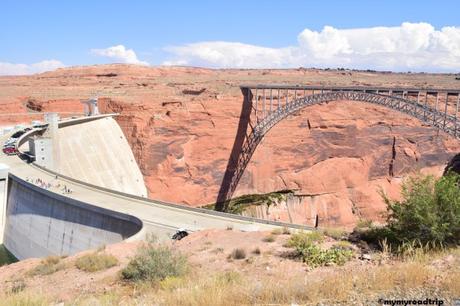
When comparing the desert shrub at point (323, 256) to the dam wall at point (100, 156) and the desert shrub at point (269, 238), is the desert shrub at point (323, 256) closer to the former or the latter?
the desert shrub at point (269, 238)

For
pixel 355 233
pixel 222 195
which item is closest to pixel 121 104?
pixel 222 195

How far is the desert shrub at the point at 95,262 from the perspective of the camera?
46.1 feet

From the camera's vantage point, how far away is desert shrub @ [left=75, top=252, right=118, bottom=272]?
1405cm

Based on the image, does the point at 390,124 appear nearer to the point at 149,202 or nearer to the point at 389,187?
the point at 389,187

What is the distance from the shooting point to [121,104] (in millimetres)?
48719

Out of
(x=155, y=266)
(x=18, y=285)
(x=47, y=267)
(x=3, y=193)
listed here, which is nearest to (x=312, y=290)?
(x=155, y=266)

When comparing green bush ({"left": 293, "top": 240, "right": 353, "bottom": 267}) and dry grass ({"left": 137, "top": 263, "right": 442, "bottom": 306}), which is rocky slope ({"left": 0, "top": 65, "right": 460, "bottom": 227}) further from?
dry grass ({"left": 137, "top": 263, "right": 442, "bottom": 306})

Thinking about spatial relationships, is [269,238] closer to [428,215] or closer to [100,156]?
[428,215]

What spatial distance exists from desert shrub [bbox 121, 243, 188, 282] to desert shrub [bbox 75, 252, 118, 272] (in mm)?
2767

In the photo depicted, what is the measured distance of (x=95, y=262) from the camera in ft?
46.8

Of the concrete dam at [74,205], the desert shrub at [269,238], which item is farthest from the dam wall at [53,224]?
the desert shrub at [269,238]

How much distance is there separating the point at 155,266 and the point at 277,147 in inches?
1625

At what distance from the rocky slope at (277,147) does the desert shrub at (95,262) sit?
3051 cm

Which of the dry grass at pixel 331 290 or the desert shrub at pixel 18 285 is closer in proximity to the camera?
the dry grass at pixel 331 290
